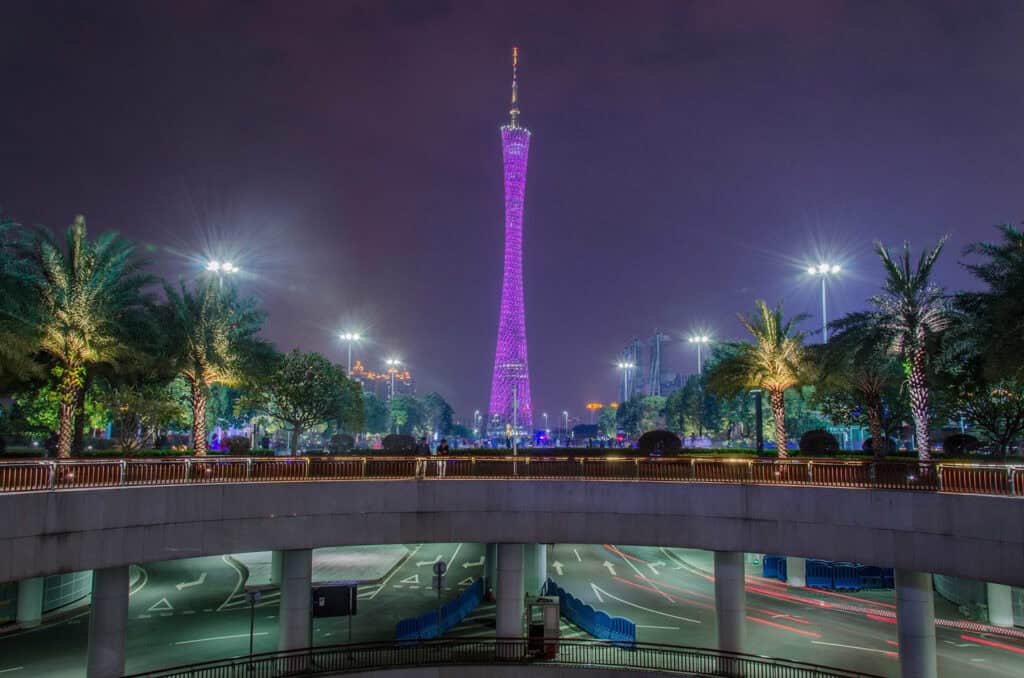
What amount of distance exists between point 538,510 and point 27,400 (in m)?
35.2

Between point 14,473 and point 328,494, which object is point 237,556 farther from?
point 14,473

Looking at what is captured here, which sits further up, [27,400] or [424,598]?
[27,400]

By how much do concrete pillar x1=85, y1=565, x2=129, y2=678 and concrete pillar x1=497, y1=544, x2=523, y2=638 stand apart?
12.3 metres

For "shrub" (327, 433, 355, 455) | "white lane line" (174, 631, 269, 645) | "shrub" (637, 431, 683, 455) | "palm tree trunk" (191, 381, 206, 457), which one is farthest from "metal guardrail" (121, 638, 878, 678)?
"shrub" (327, 433, 355, 455)

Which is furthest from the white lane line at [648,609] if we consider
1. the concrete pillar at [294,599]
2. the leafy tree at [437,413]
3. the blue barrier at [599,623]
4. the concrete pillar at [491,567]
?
the leafy tree at [437,413]

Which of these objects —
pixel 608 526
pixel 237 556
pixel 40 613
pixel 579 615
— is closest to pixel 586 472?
pixel 608 526

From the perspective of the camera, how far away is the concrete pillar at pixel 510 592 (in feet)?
88.1

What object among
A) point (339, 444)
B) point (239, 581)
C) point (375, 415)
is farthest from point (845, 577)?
point (375, 415)

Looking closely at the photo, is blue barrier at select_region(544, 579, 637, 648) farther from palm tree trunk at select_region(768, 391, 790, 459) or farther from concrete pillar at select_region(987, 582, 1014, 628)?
concrete pillar at select_region(987, 582, 1014, 628)

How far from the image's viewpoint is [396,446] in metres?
51.0

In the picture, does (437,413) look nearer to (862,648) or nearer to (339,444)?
(339,444)

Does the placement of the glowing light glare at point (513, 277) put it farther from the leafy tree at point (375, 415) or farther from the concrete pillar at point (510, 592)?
the concrete pillar at point (510, 592)

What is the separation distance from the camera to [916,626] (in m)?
22.8

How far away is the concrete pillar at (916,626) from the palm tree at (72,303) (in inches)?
1201
